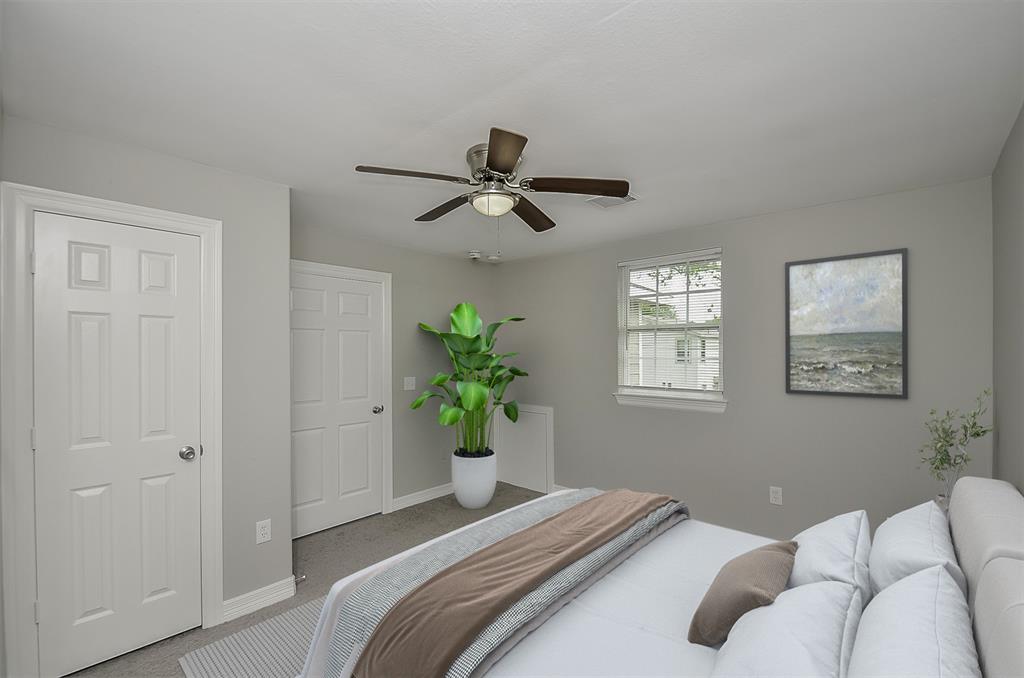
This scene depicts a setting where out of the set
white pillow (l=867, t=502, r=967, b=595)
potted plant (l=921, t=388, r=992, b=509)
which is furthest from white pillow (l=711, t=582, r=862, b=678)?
→ potted plant (l=921, t=388, r=992, b=509)

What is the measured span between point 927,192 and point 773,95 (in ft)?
5.99

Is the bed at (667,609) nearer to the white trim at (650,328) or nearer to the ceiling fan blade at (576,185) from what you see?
the ceiling fan blade at (576,185)

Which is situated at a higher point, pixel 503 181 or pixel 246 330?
pixel 503 181

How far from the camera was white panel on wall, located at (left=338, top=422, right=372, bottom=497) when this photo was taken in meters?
4.02

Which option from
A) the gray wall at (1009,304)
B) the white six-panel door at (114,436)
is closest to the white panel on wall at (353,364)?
the white six-panel door at (114,436)

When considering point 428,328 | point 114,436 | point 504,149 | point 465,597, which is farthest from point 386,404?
point 504,149

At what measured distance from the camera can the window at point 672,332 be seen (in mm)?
3744

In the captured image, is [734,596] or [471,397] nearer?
[734,596]

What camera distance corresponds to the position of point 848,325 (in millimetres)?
3102

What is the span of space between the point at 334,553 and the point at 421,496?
119cm

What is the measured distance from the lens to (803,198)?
3.08 metres

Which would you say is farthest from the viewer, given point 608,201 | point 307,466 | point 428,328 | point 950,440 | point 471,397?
point 428,328

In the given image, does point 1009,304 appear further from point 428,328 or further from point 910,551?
point 428,328

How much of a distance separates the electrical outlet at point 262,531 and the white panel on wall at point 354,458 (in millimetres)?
1255
